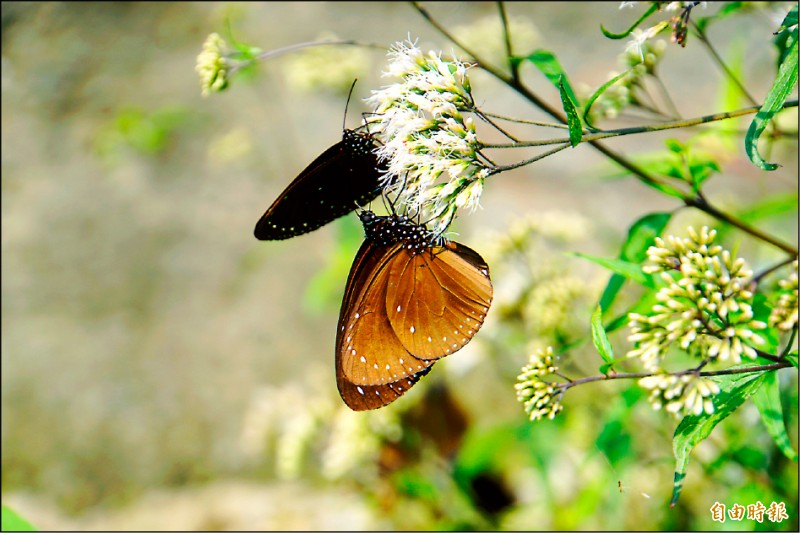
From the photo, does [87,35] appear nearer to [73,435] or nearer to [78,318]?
[78,318]

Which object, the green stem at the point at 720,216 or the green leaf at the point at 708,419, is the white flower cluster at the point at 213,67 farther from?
the green leaf at the point at 708,419

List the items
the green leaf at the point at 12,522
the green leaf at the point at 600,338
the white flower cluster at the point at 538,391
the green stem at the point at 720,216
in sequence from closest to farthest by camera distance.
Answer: the green leaf at the point at 600,338 → the white flower cluster at the point at 538,391 → the green stem at the point at 720,216 → the green leaf at the point at 12,522

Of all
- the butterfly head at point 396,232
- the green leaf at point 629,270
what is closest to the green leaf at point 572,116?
the green leaf at point 629,270

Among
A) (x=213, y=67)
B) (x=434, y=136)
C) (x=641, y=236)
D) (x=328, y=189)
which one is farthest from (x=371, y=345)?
(x=213, y=67)

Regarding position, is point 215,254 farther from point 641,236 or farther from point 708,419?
point 708,419

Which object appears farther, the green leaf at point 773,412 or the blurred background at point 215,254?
the blurred background at point 215,254

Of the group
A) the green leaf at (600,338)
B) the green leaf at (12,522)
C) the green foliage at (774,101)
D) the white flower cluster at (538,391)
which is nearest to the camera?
the green foliage at (774,101)

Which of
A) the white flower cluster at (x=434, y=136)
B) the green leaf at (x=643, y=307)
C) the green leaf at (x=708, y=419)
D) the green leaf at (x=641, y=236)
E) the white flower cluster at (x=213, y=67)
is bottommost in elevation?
the green leaf at (x=708, y=419)

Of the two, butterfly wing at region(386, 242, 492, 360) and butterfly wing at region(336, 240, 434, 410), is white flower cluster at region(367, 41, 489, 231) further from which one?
butterfly wing at region(336, 240, 434, 410)

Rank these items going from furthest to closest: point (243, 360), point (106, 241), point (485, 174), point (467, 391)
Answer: point (106, 241), point (243, 360), point (467, 391), point (485, 174)

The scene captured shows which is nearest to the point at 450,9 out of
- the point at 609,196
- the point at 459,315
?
the point at 609,196
